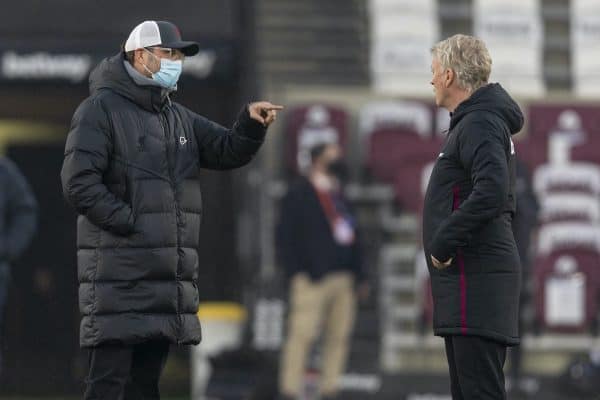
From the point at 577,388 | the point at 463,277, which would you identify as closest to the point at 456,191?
the point at 463,277

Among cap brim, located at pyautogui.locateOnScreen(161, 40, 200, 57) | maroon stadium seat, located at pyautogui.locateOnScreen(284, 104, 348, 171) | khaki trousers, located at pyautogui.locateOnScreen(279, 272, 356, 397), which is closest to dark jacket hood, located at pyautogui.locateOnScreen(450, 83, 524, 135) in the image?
cap brim, located at pyautogui.locateOnScreen(161, 40, 200, 57)

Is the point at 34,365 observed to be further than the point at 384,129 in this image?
Yes

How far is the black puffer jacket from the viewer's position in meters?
7.16

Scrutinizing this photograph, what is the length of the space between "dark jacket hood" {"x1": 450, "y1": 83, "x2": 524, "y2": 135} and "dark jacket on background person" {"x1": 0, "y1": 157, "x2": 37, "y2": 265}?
379 cm

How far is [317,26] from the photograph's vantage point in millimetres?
14836

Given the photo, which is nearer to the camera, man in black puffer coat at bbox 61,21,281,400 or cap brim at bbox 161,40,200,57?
man in black puffer coat at bbox 61,21,281,400

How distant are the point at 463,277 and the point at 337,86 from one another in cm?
741

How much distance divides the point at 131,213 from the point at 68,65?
741 centimetres

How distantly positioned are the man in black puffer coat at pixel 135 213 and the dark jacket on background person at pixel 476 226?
81 cm

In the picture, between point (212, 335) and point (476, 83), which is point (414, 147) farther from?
point (476, 83)

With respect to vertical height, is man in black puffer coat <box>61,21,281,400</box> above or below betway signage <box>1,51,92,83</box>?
below

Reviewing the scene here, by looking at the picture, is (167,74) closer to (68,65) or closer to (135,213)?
(135,213)

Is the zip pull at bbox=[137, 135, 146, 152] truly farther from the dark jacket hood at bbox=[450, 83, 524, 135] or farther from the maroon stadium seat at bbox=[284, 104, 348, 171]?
the maroon stadium seat at bbox=[284, 104, 348, 171]

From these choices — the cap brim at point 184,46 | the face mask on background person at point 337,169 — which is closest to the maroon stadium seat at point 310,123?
the face mask on background person at point 337,169
